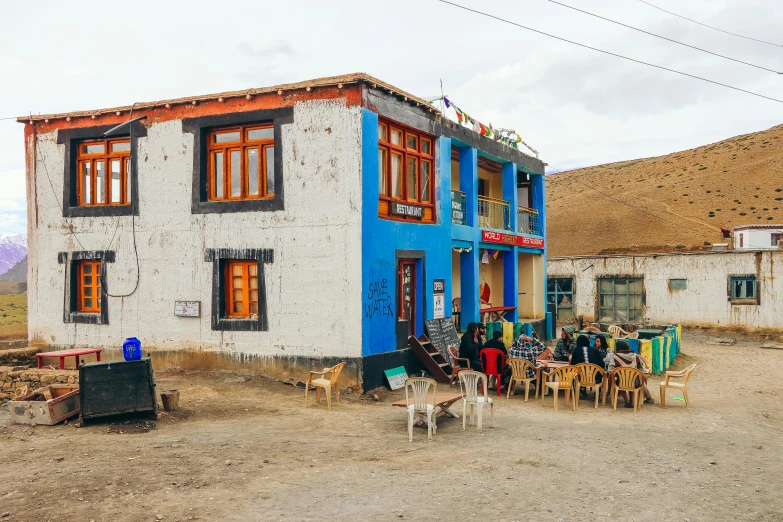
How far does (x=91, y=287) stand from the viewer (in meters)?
17.6

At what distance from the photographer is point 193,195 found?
52.7 ft

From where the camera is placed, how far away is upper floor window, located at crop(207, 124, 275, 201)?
15508 mm

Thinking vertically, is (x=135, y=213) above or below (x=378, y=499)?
above

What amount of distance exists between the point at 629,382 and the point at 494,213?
35.5 feet

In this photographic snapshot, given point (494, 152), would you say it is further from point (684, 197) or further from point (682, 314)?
point (684, 197)

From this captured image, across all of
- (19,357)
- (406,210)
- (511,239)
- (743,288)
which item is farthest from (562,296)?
(19,357)

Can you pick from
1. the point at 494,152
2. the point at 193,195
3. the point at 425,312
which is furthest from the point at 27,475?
the point at 494,152

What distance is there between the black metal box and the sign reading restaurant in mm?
12109

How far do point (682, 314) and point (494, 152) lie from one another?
1164 centimetres

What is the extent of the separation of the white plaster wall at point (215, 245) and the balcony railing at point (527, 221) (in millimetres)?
11371

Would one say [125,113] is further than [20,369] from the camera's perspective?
Yes

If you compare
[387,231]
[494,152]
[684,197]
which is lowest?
[387,231]

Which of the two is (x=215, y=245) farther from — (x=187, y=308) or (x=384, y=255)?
(x=384, y=255)

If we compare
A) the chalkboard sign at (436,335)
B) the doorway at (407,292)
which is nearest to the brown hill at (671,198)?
the chalkboard sign at (436,335)
